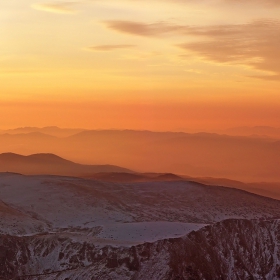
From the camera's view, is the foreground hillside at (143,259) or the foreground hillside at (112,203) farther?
the foreground hillside at (112,203)

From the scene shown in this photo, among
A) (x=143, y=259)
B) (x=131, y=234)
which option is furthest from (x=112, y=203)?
(x=143, y=259)

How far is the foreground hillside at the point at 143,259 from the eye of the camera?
94125mm

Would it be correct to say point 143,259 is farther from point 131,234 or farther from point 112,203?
point 112,203

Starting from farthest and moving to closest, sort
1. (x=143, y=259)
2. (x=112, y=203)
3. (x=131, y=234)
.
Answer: (x=112, y=203), (x=131, y=234), (x=143, y=259)

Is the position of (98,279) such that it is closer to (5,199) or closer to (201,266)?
(201,266)

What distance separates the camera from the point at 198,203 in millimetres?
134125

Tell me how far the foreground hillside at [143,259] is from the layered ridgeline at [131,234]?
130 mm

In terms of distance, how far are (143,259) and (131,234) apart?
355 inches

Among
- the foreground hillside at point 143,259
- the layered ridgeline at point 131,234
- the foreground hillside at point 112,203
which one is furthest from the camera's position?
the foreground hillside at point 112,203

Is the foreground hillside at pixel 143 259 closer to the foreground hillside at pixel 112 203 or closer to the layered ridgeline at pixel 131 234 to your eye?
the layered ridgeline at pixel 131 234

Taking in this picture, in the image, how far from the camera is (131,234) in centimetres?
10381

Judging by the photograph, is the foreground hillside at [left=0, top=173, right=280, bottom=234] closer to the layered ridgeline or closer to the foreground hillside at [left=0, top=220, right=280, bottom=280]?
the layered ridgeline

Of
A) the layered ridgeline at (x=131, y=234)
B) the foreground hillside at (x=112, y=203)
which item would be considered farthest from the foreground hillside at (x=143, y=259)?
the foreground hillside at (x=112, y=203)

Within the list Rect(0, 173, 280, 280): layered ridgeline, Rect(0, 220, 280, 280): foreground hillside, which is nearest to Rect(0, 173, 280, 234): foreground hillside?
Rect(0, 173, 280, 280): layered ridgeline
